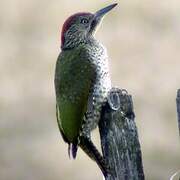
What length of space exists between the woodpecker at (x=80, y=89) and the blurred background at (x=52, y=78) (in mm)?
4067

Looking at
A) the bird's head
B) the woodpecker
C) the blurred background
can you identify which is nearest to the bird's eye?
the bird's head

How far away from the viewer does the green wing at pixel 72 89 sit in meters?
7.81

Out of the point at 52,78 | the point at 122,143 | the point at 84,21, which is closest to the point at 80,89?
the point at 122,143

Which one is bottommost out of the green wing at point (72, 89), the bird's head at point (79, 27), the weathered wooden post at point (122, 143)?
the weathered wooden post at point (122, 143)

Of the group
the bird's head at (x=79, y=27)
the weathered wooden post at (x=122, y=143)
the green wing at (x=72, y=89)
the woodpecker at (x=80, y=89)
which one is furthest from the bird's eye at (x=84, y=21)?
the weathered wooden post at (x=122, y=143)

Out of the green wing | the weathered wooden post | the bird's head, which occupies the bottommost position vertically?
the weathered wooden post

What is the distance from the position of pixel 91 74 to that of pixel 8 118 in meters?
6.26

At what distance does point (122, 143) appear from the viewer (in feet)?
23.9

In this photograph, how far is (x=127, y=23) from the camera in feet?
54.5

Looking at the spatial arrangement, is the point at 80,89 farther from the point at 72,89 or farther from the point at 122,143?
the point at 122,143

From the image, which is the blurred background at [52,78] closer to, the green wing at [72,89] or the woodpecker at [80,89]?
the woodpecker at [80,89]

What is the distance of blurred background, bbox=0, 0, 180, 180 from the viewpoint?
1325 centimetres

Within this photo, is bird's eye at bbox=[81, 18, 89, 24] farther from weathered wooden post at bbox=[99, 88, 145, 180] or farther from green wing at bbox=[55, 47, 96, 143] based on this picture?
weathered wooden post at bbox=[99, 88, 145, 180]

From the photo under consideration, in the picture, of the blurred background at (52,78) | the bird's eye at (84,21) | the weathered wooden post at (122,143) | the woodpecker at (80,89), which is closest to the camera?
the weathered wooden post at (122,143)
